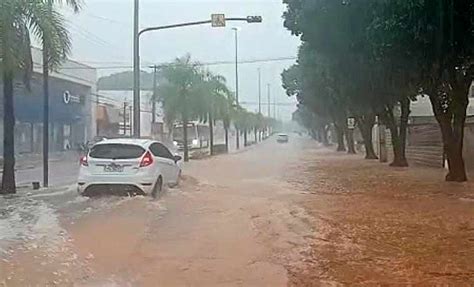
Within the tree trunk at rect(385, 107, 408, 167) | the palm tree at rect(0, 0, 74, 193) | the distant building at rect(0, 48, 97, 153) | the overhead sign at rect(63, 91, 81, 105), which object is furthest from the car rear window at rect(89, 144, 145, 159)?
the overhead sign at rect(63, 91, 81, 105)

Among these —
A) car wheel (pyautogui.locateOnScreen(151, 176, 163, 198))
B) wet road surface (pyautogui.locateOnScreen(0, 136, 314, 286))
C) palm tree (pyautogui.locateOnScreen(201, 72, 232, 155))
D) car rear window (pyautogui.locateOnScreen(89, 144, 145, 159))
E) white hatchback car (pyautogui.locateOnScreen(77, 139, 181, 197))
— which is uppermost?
palm tree (pyautogui.locateOnScreen(201, 72, 232, 155))

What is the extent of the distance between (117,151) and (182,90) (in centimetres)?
2592

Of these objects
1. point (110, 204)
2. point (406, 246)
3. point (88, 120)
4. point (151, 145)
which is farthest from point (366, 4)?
point (88, 120)

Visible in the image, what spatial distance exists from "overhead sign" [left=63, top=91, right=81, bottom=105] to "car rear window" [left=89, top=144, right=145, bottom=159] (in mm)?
45340

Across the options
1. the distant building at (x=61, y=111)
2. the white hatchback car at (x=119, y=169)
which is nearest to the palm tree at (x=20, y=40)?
the white hatchback car at (x=119, y=169)

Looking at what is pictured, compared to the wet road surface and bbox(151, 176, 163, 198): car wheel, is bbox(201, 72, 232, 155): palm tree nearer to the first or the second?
bbox(151, 176, 163, 198): car wheel

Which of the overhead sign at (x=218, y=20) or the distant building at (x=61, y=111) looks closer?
the overhead sign at (x=218, y=20)

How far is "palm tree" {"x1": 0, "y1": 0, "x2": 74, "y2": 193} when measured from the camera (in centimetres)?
1891

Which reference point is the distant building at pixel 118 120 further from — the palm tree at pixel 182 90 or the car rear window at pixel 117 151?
the car rear window at pixel 117 151

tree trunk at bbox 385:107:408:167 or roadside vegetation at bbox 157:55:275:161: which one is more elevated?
roadside vegetation at bbox 157:55:275:161

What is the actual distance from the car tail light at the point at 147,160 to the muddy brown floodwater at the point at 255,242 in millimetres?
902

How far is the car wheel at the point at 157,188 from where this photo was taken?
19.5 m

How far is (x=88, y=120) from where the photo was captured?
235ft

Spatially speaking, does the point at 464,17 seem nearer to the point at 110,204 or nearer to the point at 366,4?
the point at 366,4
